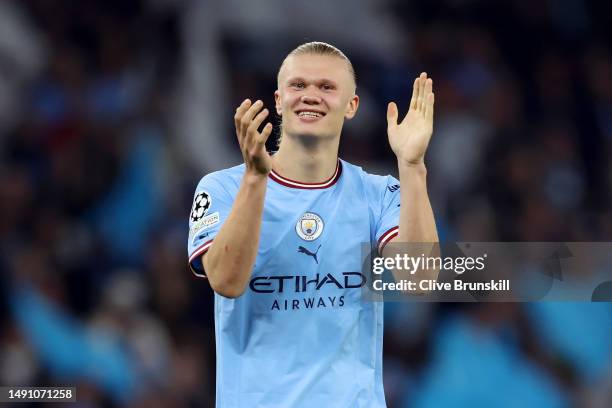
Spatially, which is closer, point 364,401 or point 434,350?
point 364,401

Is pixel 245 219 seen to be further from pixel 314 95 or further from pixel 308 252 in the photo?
pixel 314 95

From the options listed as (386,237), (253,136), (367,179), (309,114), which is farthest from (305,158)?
(253,136)

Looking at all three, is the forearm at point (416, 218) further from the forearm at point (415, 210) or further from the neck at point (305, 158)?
the neck at point (305, 158)

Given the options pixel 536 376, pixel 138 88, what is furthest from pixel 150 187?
pixel 536 376

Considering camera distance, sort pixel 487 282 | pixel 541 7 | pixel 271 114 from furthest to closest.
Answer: pixel 541 7, pixel 271 114, pixel 487 282

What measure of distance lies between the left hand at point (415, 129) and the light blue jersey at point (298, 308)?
0.98 feet

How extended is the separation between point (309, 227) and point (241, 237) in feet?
1.47

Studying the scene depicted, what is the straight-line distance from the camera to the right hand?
360 centimetres

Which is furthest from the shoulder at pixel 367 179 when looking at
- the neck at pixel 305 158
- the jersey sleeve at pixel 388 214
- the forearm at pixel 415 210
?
the forearm at pixel 415 210

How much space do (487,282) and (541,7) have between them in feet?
11.2

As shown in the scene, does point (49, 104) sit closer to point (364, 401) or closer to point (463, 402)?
point (463, 402)

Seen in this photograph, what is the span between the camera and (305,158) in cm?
414

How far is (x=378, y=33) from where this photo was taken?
8898 millimetres

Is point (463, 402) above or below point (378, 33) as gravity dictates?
below
